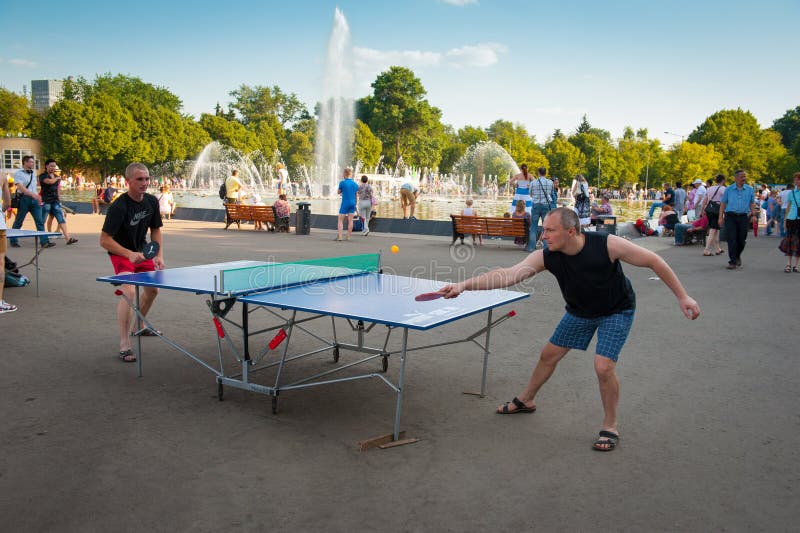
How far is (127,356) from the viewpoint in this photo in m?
6.03

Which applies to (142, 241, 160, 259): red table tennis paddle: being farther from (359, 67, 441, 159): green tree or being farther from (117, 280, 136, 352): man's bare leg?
(359, 67, 441, 159): green tree

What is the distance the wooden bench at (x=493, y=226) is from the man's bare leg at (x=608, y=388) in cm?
1231

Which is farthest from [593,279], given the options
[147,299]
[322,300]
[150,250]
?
[147,299]

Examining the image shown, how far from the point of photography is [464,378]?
18.9 ft

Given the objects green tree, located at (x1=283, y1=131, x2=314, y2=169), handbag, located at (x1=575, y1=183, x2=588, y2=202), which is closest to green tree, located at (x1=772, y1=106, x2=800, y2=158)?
green tree, located at (x1=283, y1=131, x2=314, y2=169)

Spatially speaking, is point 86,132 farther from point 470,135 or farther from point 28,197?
point 470,135

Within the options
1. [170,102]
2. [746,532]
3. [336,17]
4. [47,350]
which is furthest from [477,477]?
[170,102]

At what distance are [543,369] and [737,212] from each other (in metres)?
10.4

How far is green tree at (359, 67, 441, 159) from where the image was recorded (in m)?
80.5

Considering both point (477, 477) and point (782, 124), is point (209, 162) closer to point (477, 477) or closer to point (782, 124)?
point (477, 477)

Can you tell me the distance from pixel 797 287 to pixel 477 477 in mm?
9603

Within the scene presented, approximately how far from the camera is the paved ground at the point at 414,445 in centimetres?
334

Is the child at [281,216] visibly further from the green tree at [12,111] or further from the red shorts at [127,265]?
the green tree at [12,111]

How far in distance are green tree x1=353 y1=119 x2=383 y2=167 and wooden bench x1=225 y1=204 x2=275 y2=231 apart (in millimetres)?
55565
